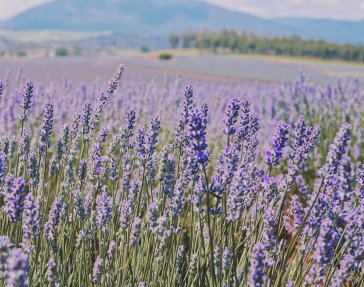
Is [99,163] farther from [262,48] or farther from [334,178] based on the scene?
[262,48]

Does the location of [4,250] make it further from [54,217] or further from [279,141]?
[279,141]

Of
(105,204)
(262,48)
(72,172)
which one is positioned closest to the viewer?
(105,204)

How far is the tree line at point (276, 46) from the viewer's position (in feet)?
195

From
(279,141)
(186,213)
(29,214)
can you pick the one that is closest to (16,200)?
(29,214)

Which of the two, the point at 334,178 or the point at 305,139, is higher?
the point at 305,139

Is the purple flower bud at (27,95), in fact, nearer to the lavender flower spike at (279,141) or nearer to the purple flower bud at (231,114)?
the purple flower bud at (231,114)

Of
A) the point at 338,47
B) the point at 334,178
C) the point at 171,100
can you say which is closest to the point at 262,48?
the point at 338,47

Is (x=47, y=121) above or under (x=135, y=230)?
above

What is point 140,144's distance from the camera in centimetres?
288

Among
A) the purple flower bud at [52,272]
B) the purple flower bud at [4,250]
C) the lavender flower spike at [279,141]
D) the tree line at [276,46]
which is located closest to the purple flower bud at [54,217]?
the purple flower bud at [52,272]

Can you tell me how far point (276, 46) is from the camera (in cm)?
6303

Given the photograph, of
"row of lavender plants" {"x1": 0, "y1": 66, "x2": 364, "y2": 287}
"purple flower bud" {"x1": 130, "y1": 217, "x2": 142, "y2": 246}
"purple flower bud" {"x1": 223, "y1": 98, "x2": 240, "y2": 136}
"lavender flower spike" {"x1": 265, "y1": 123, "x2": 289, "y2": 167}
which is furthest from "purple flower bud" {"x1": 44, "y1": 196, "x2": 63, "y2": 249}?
"lavender flower spike" {"x1": 265, "y1": 123, "x2": 289, "y2": 167}

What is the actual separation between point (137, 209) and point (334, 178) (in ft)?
3.51

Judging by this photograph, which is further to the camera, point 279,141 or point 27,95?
point 27,95
